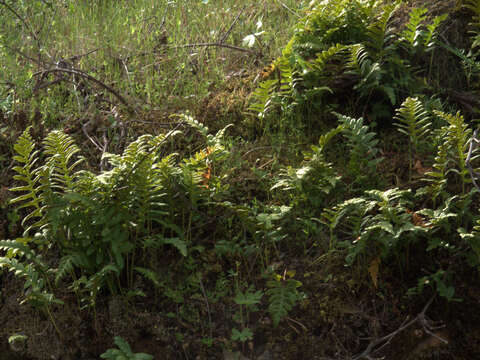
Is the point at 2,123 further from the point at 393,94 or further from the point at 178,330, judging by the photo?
the point at 393,94

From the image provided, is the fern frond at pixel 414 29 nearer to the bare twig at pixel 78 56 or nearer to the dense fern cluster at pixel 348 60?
the dense fern cluster at pixel 348 60

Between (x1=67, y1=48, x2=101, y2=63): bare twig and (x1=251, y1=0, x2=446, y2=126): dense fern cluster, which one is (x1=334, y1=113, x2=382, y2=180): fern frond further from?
(x1=67, y1=48, x2=101, y2=63): bare twig

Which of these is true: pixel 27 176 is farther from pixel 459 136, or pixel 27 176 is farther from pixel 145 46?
pixel 459 136

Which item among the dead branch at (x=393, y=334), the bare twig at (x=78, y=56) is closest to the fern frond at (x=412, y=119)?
the dead branch at (x=393, y=334)

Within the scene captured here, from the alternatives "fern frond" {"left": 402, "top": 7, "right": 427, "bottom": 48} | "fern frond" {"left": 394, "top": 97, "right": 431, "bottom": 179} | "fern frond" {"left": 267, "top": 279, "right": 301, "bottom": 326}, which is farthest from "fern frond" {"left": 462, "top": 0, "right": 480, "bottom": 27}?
"fern frond" {"left": 267, "top": 279, "right": 301, "bottom": 326}

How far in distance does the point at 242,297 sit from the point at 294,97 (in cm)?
174

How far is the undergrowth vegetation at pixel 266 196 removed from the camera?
119 inches

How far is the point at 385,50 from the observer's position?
394 centimetres

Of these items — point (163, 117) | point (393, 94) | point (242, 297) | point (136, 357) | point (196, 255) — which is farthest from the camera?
point (163, 117)

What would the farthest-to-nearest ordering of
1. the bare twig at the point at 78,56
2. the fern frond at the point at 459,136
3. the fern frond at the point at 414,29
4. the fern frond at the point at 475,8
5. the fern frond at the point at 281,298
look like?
the bare twig at the point at 78,56, the fern frond at the point at 475,8, the fern frond at the point at 414,29, the fern frond at the point at 459,136, the fern frond at the point at 281,298

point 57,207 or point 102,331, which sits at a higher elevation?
point 57,207

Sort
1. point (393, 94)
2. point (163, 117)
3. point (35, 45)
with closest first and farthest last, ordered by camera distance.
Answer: point (393, 94) → point (163, 117) → point (35, 45)

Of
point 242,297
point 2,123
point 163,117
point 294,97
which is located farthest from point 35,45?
point 242,297

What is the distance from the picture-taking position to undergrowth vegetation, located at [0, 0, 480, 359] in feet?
9.91
